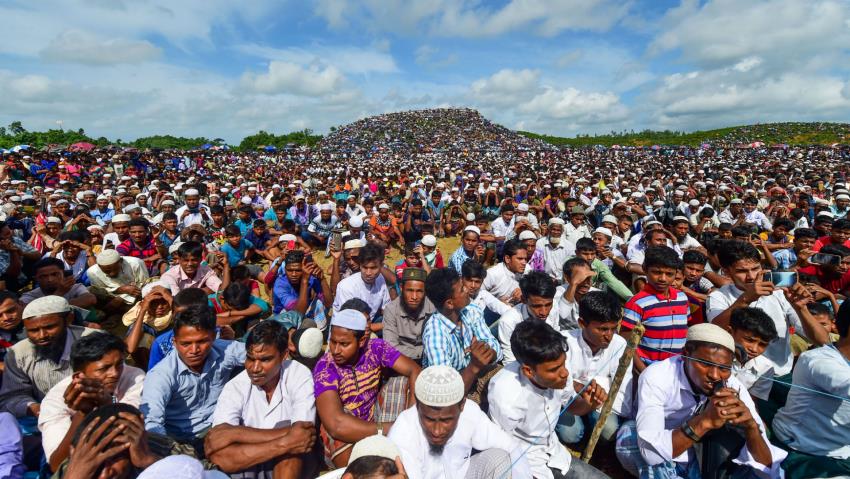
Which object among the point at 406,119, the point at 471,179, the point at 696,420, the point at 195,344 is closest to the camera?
the point at 696,420

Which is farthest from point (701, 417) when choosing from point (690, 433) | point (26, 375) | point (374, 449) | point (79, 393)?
point (26, 375)

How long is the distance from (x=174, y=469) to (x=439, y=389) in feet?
4.29

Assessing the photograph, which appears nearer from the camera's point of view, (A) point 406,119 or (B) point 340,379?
(B) point 340,379

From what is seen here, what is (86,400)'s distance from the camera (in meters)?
2.52

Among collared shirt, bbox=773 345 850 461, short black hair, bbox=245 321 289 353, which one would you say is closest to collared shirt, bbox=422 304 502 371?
short black hair, bbox=245 321 289 353

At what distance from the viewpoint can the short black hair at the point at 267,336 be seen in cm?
272

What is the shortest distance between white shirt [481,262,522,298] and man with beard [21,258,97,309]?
4.82 metres

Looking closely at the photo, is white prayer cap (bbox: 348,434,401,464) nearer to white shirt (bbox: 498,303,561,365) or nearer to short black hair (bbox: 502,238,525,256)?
white shirt (bbox: 498,303,561,365)

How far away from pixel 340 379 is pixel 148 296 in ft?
7.50

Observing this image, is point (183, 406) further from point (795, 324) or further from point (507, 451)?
point (795, 324)

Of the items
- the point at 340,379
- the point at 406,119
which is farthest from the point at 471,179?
the point at 406,119

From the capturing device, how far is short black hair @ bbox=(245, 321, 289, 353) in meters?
2.72

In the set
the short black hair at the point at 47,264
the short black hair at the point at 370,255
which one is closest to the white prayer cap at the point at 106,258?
the short black hair at the point at 47,264

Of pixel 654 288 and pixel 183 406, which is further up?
pixel 654 288
